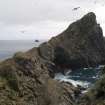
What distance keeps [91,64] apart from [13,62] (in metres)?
92.8

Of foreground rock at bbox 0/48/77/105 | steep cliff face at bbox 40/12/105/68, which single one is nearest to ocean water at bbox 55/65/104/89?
steep cliff face at bbox 40/12/105/68

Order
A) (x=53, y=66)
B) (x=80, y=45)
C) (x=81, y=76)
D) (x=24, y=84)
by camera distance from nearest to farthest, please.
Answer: (x=24, y=84) < (x=81, y=76) < (x=53, y=66) < (x=80, y=45)

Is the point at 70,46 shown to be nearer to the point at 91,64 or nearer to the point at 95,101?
the point at 91,64

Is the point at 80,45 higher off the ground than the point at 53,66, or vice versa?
the point at 80,45

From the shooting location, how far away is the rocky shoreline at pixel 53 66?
4120cm

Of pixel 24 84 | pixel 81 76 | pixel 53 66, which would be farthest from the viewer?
pixel 53 66

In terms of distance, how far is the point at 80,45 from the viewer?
137250 mm

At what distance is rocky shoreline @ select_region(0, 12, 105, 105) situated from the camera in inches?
1622

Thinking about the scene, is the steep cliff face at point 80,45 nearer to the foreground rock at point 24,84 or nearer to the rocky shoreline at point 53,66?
the rocky shoreline at point 53,66

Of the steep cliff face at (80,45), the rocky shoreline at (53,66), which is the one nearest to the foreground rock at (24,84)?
the rocky shoreline at (53,66)

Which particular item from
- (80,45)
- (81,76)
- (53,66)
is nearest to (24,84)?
(81,76)

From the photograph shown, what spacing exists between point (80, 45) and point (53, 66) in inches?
811

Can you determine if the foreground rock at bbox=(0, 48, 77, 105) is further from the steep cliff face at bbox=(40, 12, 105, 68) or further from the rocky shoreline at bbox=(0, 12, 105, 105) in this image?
the steep cliff face at bbox=(40, 12, 105, 68)

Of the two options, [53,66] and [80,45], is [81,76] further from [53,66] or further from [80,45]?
[80,45]
